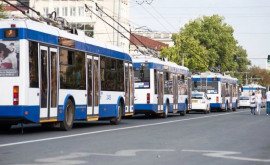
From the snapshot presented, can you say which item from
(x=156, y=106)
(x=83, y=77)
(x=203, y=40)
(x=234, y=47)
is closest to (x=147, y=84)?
(x=156, y=106)

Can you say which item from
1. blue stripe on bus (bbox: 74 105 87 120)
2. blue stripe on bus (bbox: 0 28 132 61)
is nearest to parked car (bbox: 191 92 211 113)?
blue stripe on bus (bbox: 0 28 132 61)

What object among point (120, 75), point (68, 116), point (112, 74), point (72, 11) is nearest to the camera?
point (68, 116)

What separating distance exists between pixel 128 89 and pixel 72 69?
6.70 m

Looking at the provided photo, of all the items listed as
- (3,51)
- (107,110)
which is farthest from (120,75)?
(3,51)

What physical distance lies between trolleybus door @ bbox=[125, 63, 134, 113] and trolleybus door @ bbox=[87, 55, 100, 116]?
12.2 feet

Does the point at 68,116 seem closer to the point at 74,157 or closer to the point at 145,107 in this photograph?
the point at 74,157

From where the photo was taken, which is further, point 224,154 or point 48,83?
point 48,83

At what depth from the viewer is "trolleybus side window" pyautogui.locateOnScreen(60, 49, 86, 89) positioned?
19.3 meters

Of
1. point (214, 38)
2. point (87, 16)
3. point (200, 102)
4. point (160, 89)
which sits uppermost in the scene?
point (87, 16)

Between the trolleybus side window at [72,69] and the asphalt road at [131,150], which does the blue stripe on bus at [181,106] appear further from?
the asphalt road at [131,150]

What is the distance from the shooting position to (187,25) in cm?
11319

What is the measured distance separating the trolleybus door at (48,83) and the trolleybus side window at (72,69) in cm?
58

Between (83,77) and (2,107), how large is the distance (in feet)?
14.9

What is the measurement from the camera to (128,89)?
2652 cm
